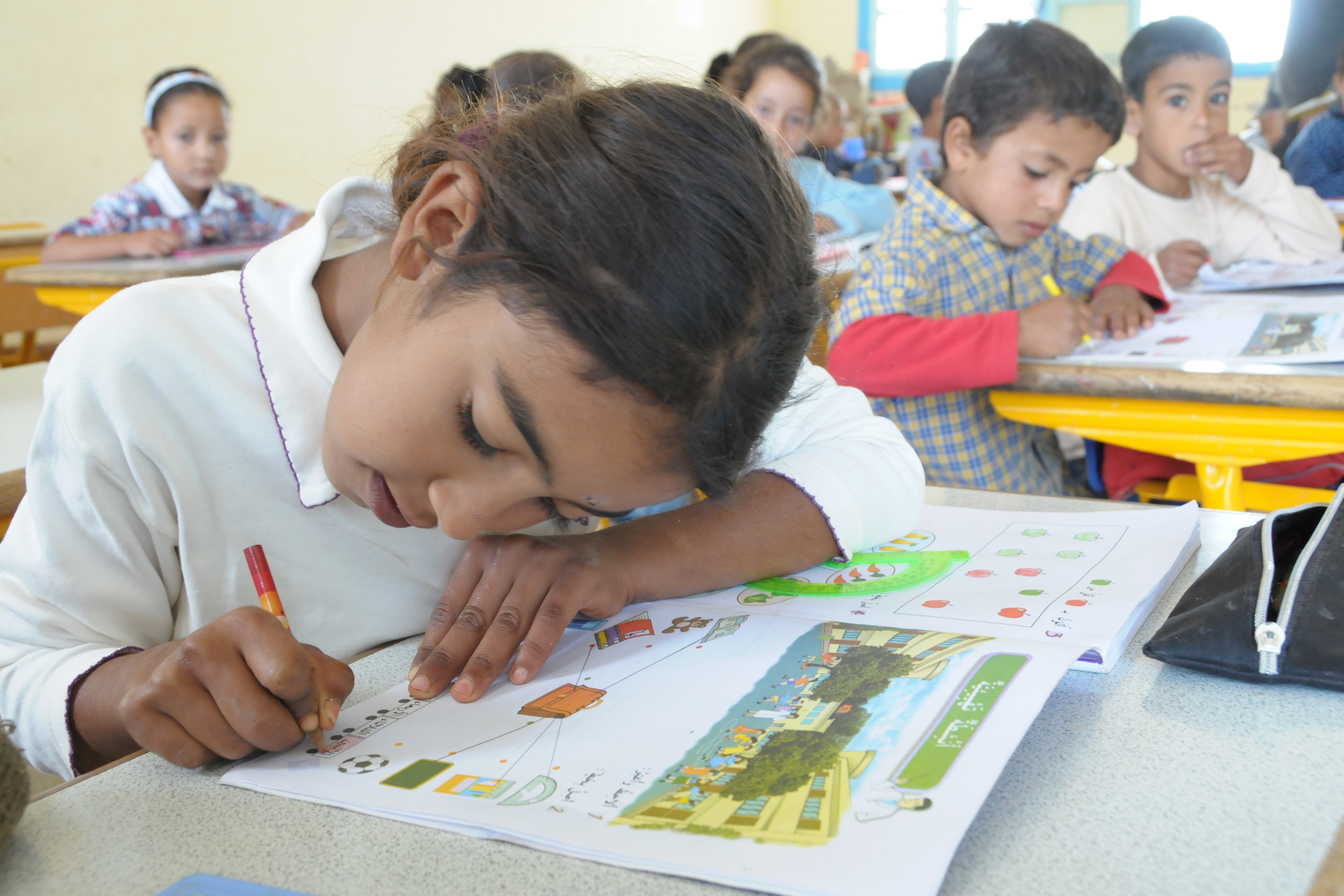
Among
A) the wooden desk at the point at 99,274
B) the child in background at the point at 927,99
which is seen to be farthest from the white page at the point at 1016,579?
the child in background at the point at 927,99

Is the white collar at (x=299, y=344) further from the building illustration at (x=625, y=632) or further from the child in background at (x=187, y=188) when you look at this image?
the child in background at (x=187, y=188)

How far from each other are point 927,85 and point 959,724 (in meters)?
4.68

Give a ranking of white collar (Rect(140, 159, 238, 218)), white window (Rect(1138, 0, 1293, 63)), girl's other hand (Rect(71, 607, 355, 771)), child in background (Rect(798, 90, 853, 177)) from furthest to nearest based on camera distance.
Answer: white window (Rect(1138, 0, 1293, 63)) → child in background (Rect(798, 90, 853, 177)) → white collar (Rect(140, 159, 238, 218)) → girl's other hand (Rect(71, 607, 355, 771))

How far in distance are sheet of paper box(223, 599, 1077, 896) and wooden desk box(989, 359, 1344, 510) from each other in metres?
0.70

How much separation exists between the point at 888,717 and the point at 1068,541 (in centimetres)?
32

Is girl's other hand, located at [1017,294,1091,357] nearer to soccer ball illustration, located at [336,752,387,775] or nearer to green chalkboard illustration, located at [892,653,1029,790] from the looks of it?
green chalkboard illustration, located at [892,653,1029,790]

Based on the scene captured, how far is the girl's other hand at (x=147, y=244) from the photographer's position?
10.1 ft

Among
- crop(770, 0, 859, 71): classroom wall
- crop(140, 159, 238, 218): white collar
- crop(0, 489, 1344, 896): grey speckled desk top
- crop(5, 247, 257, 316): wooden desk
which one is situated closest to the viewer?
crop(0, 489, 1344, 896): grey speckled desk top

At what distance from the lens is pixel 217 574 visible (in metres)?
0.76

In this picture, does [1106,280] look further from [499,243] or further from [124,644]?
[124,644]

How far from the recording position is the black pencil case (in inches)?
20.9

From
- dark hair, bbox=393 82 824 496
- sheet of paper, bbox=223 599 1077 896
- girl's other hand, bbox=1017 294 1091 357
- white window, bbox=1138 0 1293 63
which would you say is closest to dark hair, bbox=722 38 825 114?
girl's other hand, bbox=1017 294 1091 357

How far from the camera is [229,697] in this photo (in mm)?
508

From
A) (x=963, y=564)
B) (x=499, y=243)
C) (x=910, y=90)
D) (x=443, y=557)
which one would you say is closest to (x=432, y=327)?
(x=499, y=243)
